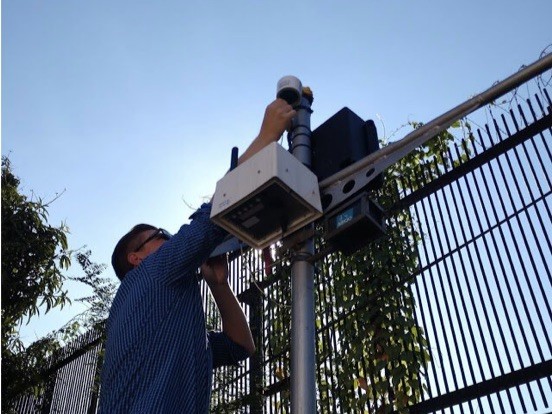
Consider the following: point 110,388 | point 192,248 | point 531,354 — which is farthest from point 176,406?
point 531,354

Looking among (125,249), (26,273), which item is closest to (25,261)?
(26,273)

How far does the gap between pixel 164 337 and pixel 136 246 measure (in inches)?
26.9

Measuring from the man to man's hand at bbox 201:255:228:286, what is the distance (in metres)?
0.19

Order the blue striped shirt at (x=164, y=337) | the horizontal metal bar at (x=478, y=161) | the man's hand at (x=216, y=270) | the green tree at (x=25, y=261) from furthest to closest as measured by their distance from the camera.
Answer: the green tree at (x=25, y=261) → the horizontal metal bar at (x=478, y=161) → the man's hand at (x=216, y=270) → the blue striped shirt at (x=164, y=337)

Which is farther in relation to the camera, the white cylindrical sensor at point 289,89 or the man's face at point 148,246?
the man's face at point 148,246

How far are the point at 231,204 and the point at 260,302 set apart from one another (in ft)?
10.7

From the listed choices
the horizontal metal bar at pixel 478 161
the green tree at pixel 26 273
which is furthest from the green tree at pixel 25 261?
the horizontal metal bar at pixel 478 161

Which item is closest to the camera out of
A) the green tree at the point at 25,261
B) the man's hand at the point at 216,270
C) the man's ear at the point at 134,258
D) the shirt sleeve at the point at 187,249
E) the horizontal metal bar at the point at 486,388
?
the shirt sleeve at the point at 187,249

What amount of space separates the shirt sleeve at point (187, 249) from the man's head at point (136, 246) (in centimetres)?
43

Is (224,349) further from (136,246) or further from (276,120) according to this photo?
(276,120)

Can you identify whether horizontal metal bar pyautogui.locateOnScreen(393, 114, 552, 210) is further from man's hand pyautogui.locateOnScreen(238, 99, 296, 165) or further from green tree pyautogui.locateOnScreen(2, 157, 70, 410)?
green tree pyautogui.locateOnScreen(2, 157, 70, 410)

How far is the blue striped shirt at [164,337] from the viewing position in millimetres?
1868

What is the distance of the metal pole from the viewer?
188 cm

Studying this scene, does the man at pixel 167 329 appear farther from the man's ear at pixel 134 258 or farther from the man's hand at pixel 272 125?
the man's ear at pixel 134 258
